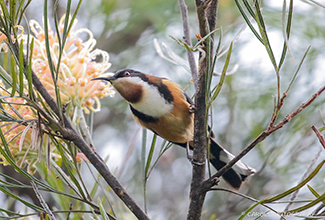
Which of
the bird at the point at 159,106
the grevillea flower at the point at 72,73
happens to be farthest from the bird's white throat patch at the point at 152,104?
the grevillea flower at the point at 72,73

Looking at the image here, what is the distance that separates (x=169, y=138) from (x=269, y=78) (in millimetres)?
913

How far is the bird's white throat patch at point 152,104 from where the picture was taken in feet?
5.67

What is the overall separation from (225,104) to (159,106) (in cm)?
87

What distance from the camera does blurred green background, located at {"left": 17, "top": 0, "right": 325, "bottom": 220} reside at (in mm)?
2164

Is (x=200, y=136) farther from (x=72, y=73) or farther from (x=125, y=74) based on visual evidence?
(x=125, y=74)

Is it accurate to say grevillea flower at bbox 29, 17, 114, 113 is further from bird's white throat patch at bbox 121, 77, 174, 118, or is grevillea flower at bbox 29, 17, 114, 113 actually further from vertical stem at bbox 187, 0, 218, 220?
vertical stem at bbox 187, 0, 218, 220

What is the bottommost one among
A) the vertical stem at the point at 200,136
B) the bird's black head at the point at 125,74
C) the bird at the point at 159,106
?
the vertical stem at the point at 200,136

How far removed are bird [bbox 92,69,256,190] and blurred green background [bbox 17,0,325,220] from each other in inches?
6.4

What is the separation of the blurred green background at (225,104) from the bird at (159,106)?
0.16 metres

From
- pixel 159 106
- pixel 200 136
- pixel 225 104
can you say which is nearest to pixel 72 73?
pixel 159 106

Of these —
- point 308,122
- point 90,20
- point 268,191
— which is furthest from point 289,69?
point 90,20

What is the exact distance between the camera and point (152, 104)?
67.9 inches

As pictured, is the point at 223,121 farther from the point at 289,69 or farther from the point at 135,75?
the point at 135,75

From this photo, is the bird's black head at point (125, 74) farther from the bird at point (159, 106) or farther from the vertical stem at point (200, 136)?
the vertical stem at point (200, 136)
